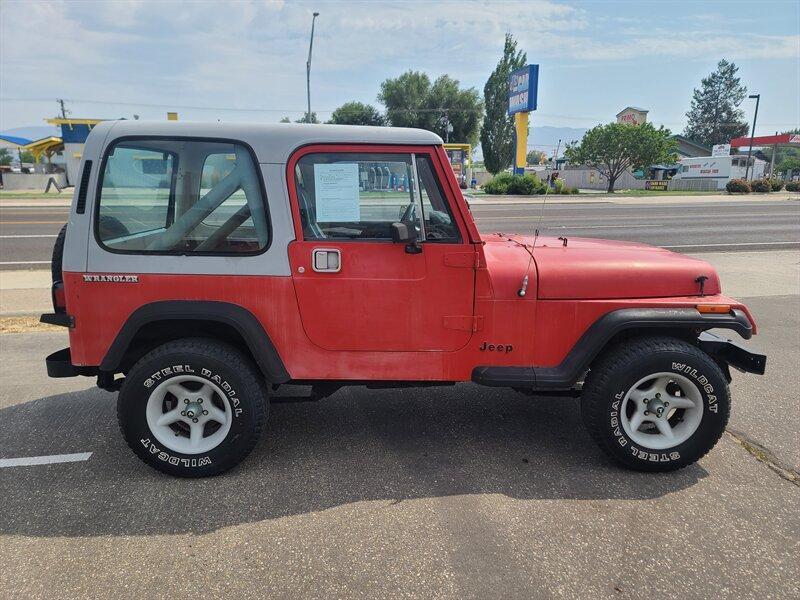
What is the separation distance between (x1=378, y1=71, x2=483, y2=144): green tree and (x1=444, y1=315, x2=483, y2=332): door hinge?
62.0 meters

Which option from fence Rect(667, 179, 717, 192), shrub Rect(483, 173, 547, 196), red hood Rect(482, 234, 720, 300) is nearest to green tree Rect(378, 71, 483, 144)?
fence Rect(667, 179, 717, 192)

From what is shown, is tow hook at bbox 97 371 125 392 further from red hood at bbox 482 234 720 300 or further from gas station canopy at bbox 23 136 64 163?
gas station canopy at bbox 23 136 64 163

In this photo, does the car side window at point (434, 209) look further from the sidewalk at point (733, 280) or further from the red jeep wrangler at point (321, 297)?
the sidewalk at point (733, 280)

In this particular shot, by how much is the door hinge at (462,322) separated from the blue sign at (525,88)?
107 ft

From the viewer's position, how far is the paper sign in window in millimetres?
3098

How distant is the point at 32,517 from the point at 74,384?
208cm

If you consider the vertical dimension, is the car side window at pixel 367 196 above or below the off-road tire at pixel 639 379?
above

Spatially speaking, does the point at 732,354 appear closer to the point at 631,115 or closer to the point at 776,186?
the point at 776,186

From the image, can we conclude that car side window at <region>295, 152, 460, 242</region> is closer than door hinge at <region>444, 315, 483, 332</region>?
Yes

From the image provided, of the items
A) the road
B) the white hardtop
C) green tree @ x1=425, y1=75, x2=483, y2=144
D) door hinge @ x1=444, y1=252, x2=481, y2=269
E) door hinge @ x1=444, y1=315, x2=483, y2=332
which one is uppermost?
green tree @ x1=425, y1=75, x2=483, y2=144

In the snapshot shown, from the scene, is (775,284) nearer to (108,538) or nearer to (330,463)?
(330,463)

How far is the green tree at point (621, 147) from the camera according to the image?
38.4m

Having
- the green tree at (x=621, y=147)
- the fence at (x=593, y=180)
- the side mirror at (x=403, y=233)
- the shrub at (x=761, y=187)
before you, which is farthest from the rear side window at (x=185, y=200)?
the fence at (x=593, y=180)

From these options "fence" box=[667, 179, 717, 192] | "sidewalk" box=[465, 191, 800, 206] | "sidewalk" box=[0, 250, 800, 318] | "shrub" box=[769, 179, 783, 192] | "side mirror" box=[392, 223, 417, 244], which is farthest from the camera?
"fence" box=[667, 179, 717, 192]
